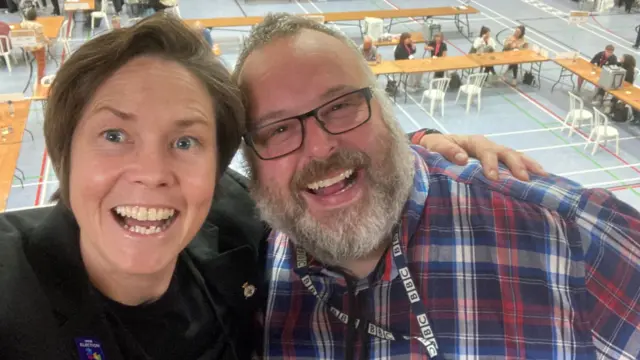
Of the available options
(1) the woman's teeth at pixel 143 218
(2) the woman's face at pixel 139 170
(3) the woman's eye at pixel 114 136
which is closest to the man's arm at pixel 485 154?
(2) the woman's face at pixel 139 170

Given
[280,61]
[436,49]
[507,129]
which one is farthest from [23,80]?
[280,61]

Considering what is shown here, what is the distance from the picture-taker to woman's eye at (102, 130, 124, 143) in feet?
6.62

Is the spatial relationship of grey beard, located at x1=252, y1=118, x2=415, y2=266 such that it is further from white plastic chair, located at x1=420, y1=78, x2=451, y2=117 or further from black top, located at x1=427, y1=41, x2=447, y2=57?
black top, located at x1=427, y1=41, x2=447, y2=57

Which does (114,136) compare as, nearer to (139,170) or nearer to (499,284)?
(139,170)

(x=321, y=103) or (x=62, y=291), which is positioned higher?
(x=321, y=103)

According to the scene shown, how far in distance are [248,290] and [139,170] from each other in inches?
34.8

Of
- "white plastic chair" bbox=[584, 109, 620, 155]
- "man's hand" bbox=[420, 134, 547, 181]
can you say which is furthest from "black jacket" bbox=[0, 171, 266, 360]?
"white plastic chair" bbox=[584, 109, 620, 155]

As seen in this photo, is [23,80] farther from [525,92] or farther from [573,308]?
[573,308]

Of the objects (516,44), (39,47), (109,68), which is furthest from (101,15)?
(109,68)

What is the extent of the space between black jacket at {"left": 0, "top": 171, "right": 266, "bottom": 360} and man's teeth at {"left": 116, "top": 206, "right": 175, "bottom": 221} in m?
0.31

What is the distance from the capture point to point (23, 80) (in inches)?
530

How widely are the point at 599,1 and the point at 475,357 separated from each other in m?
20.9

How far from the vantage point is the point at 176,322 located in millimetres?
2309

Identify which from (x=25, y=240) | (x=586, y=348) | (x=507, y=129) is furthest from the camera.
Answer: (x=507, y=129)
